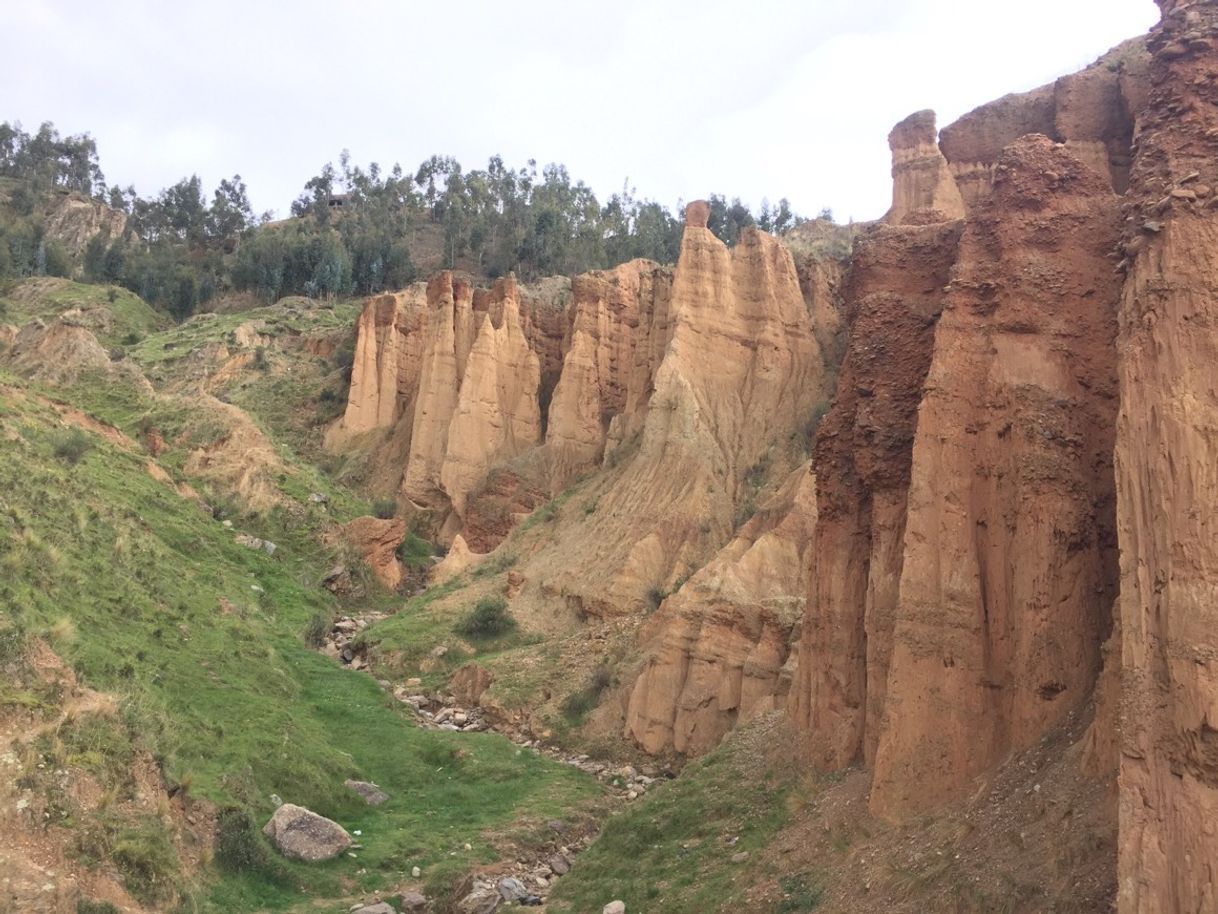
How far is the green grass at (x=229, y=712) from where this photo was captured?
2041cm

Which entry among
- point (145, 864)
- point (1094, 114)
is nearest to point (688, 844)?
point (145, 864)

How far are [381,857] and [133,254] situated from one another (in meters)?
90.5

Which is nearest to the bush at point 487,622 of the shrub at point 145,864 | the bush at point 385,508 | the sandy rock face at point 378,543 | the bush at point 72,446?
the sandy rock face at point 378,543

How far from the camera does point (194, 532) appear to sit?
40.9 meters

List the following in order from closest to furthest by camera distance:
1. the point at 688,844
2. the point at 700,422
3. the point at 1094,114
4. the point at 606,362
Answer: the point at 688,844 → the point at 1094,114 → the point at 700,422 → the point at 606,362

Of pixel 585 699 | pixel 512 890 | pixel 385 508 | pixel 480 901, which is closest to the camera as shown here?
pixel 480 901

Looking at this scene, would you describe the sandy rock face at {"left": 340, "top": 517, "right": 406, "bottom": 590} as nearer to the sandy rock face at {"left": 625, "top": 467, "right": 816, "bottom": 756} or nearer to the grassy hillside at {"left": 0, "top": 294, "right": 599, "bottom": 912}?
the grassy hillside at {"left": 0, "top": 294, "right": 599, "bottom": 912}

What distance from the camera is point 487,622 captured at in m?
38.8

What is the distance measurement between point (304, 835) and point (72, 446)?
80.6 feet

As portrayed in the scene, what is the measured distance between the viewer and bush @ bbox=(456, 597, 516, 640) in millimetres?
38531

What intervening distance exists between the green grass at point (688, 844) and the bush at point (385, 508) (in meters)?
37.6

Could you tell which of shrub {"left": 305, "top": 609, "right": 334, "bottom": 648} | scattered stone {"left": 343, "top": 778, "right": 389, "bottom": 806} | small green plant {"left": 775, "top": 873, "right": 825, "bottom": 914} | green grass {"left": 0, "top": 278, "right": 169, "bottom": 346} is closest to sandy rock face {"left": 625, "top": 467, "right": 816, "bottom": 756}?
scattered stone {"left": 343, "top": 778, "right": 389, "bottom": 806}

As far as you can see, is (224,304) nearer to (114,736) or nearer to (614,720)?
(614,720)

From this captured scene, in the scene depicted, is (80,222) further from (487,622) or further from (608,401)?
(487,622)
